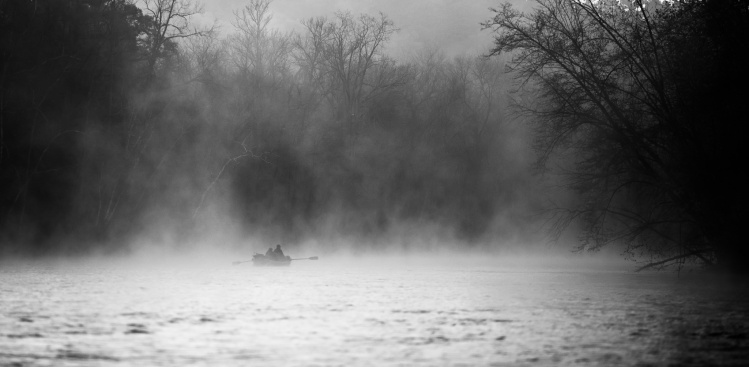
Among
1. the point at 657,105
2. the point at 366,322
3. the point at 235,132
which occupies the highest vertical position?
the point at 235,132

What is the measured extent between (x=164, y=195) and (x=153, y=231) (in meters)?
1.66

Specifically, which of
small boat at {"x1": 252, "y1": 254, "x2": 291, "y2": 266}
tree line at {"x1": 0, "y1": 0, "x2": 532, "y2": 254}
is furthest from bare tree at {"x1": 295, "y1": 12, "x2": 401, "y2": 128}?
small boat at {"x1": 252, "y1": 254, "x2": 291, "y2": 266}

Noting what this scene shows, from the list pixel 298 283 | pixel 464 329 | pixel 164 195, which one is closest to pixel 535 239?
pixel 164 195

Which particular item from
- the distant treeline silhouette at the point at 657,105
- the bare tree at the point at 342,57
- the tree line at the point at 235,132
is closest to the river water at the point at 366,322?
the distant treeline silhouette at the point at 657,105

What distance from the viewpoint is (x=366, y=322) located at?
34.7 ft

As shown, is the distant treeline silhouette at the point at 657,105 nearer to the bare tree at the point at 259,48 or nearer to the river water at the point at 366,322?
the river water at the point at 366,322

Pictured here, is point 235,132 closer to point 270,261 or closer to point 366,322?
point 270,261

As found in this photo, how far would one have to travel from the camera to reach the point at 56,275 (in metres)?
19.5

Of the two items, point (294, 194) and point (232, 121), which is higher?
point (232, 121)

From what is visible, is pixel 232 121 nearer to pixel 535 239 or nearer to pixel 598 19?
pixel 535 239

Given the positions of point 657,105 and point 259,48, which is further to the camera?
point 259,48

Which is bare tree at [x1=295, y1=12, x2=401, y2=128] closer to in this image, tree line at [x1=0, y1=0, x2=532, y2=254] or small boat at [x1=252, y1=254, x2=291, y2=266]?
tree line at [x1=0, y1=0, x2=532, y2=254]

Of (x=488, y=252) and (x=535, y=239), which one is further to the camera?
(x=535, y=239)

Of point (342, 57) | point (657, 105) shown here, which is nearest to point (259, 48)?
point (342, 57)
